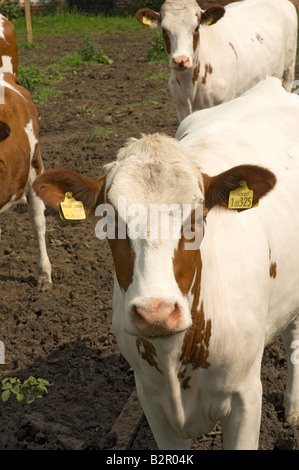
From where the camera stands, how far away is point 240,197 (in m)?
3.12

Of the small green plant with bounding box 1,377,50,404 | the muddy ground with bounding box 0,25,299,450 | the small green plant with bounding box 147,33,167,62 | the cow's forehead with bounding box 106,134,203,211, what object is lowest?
the small green plant with bounding box 147,33,167,62

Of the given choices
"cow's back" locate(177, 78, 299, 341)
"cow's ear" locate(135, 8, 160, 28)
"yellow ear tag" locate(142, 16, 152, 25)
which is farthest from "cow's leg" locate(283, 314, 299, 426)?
"yellow ear tag" locate(142, 16, 152, 25)

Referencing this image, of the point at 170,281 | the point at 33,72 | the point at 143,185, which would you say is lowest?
the point at 33,72

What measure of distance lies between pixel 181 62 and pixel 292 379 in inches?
157

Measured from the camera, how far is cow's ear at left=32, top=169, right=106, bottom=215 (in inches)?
123

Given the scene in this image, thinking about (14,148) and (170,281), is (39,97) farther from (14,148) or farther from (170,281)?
(170,281)

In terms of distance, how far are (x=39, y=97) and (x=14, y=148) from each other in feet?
20.4

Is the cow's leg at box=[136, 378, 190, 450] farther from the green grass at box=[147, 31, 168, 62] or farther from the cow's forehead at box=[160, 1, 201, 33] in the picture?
the green grass at box=[147, 31, 168, 62]

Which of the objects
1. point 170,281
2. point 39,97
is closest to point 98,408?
point 170,281

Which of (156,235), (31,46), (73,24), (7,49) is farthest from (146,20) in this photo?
(73,24)

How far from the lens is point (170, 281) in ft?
8.88

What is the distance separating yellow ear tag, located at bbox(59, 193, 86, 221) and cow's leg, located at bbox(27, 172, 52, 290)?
3.15 metres

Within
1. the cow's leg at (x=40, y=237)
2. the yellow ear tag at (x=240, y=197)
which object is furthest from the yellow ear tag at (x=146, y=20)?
the yellow ear tag at (x=240, y=197)

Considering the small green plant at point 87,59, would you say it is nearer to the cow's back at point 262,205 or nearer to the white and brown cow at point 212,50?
the white and brown cow at point 212,50
